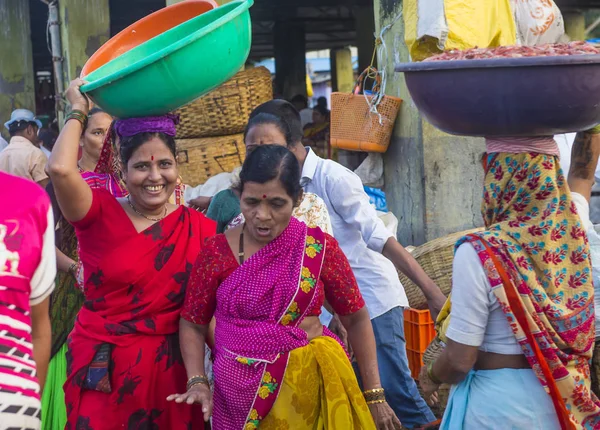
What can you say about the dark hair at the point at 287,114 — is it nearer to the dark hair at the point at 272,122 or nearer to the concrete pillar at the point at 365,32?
the dark hair at the point at 272,122

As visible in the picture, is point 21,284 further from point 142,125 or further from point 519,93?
point 519,93

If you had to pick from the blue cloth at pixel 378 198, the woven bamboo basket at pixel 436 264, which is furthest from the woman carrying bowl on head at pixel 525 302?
the blue cloth at pixel 378 198

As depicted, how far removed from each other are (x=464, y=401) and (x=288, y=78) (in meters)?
15.7

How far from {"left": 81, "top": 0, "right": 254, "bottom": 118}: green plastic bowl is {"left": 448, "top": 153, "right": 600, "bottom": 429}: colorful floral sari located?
105 cm

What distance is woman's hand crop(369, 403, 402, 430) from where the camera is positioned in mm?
3168

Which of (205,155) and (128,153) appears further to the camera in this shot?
(205,155)

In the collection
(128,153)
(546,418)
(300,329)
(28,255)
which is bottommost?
(546,418)

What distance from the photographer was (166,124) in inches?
131

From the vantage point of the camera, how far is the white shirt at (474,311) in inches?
105

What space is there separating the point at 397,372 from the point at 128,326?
2.03 meters

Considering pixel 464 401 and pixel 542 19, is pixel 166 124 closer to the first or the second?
pixel 464 401

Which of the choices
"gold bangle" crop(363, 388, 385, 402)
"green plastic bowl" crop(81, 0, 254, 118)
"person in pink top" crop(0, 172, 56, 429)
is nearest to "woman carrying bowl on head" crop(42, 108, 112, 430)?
"green plastic bowl" crop(81, 0, 254, 118)

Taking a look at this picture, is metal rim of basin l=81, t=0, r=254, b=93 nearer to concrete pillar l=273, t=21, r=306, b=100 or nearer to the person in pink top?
the person in pink top

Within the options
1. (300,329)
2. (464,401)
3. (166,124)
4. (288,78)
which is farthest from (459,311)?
(288,78)
